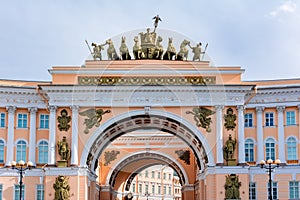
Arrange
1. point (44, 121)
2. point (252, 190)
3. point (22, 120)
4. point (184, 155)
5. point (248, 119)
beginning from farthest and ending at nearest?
point (184, 155)
point (248, 119)
point (44, 121)
point (252, 190)
point (22, 120)

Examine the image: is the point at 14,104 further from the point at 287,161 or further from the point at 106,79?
the point at 287,161

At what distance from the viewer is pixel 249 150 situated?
47.2m

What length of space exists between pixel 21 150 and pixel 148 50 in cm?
1164

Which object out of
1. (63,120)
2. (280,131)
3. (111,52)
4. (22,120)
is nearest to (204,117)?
(280,131)

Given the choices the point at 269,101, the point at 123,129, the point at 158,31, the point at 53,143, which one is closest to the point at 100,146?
the point at 123,129

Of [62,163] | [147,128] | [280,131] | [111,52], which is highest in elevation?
[111,52]

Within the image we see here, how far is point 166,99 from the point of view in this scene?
45125 mm

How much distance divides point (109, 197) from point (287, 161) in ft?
69.1

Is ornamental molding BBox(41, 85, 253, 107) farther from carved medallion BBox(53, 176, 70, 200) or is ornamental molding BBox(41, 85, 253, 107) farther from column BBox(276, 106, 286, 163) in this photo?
carved medallion BBox(53, 176, 70, 200)

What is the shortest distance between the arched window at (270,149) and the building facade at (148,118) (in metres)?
0.07

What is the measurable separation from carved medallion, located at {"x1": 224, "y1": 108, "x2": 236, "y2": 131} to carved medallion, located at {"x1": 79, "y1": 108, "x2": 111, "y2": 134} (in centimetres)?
859

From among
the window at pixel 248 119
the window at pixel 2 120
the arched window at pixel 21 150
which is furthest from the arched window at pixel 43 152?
the window at pixel 248 119

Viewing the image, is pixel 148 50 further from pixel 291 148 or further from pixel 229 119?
pixel 291 148

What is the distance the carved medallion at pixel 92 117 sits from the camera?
44875 millimetres
